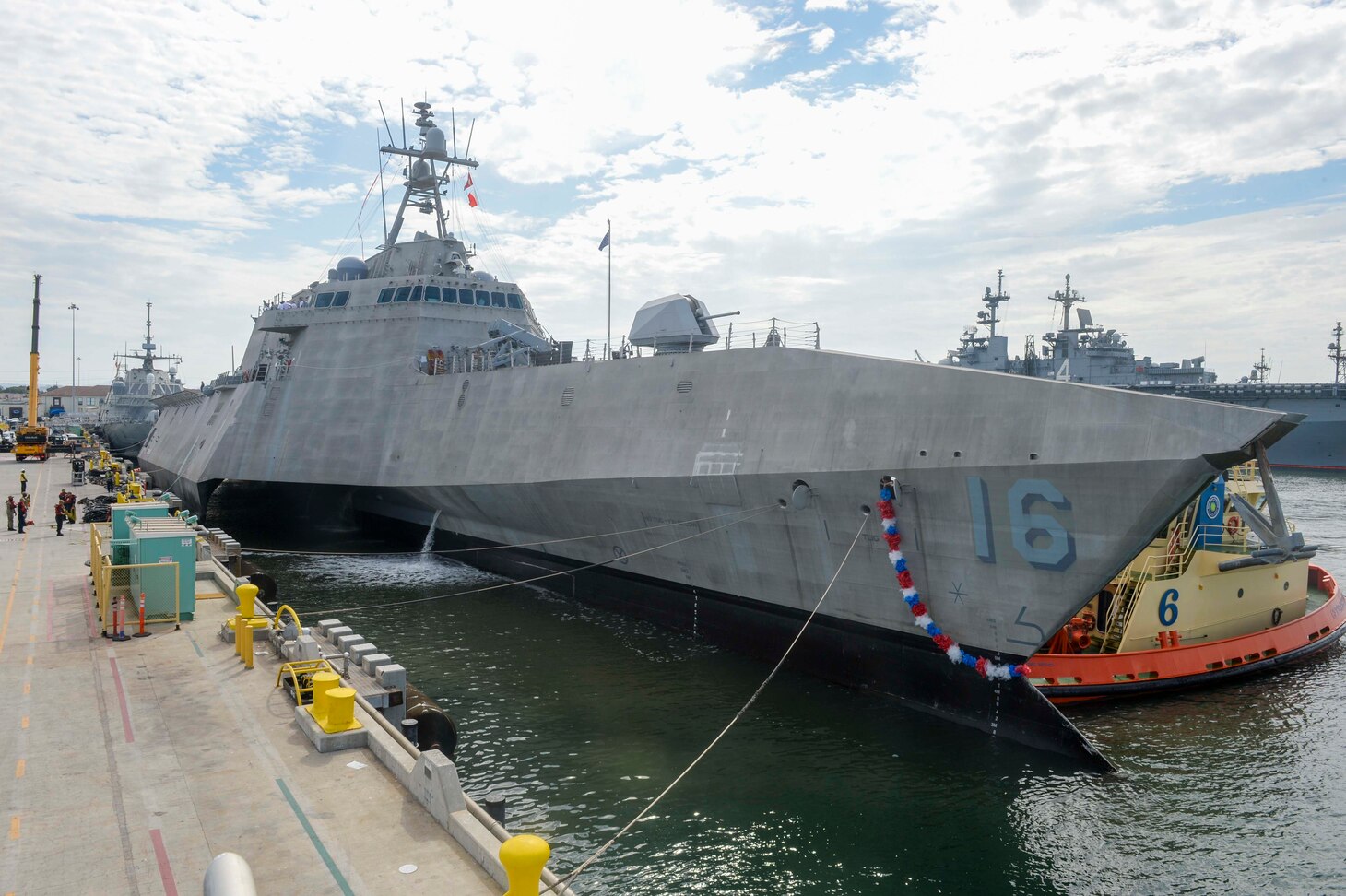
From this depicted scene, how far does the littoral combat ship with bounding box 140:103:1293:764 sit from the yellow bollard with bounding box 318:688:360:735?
6.37 meters

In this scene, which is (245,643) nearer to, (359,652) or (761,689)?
(359,652)

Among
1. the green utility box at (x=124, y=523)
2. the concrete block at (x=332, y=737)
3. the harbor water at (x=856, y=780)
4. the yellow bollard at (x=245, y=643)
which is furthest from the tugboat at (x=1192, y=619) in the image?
the green utility box at (x=124, y=523)

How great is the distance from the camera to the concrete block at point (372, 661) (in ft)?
35.2

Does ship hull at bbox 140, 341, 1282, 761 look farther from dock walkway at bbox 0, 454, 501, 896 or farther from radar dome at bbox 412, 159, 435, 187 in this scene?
radar dome at bbox 412, 159, 435, 187

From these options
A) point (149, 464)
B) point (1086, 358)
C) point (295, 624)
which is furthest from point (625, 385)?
point (1086, 358)

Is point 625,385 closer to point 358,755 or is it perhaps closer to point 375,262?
point 358,755

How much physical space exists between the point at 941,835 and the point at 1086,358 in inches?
2053

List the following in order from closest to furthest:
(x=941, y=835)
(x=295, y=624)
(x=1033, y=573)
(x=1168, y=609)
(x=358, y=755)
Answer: (x=358, y=755)
(x=941, y=835)
(x=1033, y=573)
(x=295, y=624)
(x=1168, y=609)

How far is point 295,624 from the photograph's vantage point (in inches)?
433

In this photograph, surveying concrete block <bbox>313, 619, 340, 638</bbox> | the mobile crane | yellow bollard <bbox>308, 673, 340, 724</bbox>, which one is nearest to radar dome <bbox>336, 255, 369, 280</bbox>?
concrete block <bbox>313, 619, 340, 638</bbox>

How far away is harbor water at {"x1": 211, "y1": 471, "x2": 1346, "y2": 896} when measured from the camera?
8.05 metres

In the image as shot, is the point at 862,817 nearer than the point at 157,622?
Yes

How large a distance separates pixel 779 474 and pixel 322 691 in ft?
21.5

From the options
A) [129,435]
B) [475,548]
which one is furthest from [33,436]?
[475,548]
